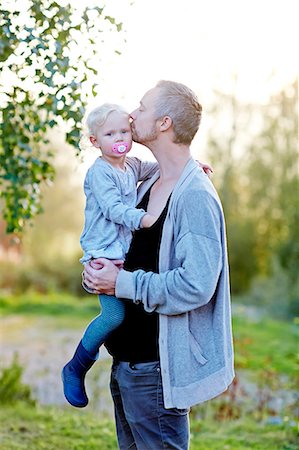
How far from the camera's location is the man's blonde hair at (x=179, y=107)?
2.64 metres

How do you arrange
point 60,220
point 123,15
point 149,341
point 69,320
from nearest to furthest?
point 149,341, point 123,15, point 69,320, point 60,220

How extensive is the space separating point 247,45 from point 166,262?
13.1 meters

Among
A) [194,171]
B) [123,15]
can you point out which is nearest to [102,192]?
[194,171]

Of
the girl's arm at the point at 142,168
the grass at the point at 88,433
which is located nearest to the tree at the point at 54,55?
the girl's arm at the point at 142,168

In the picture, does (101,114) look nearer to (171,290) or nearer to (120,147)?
(120,147)

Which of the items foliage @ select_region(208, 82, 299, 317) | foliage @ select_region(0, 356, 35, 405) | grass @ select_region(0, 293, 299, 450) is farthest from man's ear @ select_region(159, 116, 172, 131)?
foliage @ select_region(208, 82, 299, 317)

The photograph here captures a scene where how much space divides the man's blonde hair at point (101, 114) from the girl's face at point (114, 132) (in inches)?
0.5

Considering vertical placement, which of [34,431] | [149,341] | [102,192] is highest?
[102,192]

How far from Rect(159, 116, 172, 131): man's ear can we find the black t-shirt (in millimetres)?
250

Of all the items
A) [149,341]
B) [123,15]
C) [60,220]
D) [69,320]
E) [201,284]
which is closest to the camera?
[201,284]

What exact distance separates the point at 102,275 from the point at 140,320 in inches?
7.6

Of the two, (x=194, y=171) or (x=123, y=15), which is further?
(x=123, y=15)

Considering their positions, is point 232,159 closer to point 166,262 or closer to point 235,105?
point 235,105

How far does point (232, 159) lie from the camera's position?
17609mm
